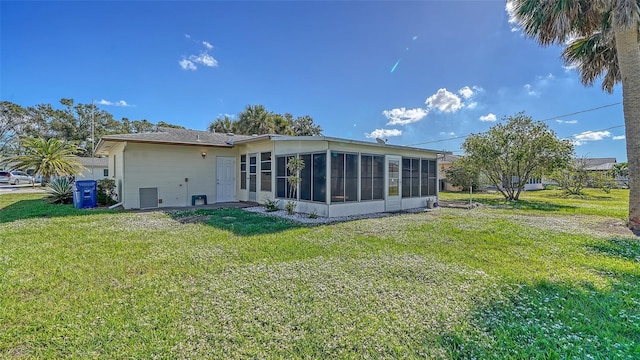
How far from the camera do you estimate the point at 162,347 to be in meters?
2.28

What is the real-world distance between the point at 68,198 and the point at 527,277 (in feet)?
51.7

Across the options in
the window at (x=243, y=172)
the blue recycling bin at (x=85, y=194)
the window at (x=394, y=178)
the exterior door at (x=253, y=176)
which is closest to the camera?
the blue recycling bin at (x=85, y=194)

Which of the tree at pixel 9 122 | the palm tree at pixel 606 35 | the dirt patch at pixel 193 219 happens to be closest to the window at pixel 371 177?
the dirt patch at pixel 193 219

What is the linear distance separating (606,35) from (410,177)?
7.09 metres

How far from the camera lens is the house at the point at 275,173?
29.6 ft

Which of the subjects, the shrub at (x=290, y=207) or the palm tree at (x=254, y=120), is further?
the palm tree at (x=254, y=120)

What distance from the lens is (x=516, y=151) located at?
14.6 meters

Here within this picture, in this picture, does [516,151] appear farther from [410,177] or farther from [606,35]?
[410,177]

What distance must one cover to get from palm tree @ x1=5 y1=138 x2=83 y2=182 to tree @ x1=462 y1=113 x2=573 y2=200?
70.2 feet

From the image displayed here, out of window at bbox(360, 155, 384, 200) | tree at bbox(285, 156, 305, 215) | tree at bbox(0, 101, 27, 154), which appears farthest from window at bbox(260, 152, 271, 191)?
tree at bbox(0, 101, 27, 154)

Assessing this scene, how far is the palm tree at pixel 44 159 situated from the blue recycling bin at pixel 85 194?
4113mm

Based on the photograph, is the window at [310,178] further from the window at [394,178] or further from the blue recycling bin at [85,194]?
the blue recycling bin at [85,194]

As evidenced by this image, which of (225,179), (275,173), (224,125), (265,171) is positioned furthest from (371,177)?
(224,125)

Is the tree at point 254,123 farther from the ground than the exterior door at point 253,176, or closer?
farther from the ground
